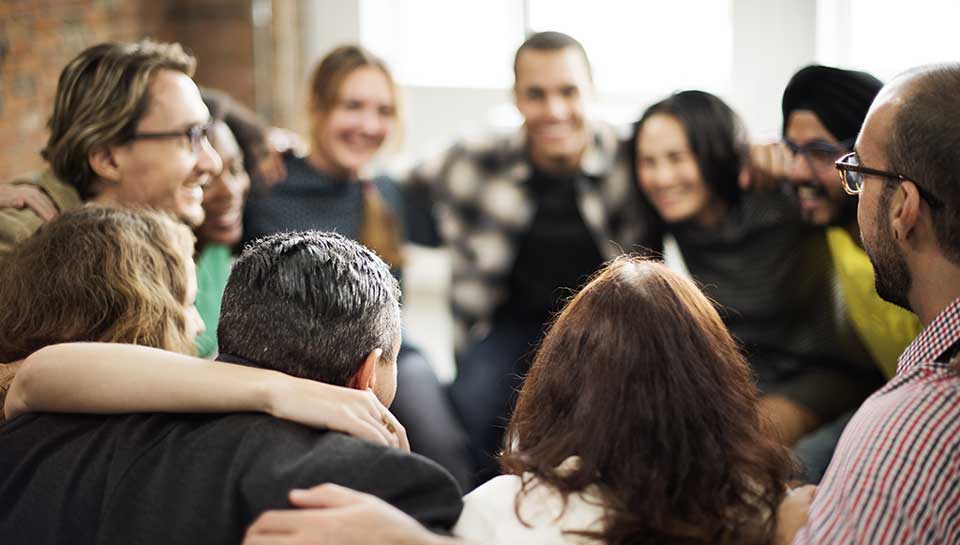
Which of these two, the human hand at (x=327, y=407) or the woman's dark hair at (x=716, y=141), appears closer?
the human hand at (x=327, y=407)

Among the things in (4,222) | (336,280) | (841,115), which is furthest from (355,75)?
(336,280)

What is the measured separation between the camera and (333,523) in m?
1.31

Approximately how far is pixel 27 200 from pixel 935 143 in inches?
75.5

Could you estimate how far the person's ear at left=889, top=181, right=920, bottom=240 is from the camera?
157 cm

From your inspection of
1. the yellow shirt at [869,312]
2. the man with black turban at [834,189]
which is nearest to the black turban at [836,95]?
the man with black turban at [834,189]

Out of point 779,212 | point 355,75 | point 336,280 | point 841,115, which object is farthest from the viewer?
point 355,75

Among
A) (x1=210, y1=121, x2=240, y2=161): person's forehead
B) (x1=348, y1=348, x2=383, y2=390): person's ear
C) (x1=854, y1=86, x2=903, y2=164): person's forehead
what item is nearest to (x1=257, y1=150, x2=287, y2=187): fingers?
(x1=210, y1=121, x2=240, y2=161): person's forehead

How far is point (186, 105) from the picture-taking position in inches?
101

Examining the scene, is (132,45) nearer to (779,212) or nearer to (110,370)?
(110,370)

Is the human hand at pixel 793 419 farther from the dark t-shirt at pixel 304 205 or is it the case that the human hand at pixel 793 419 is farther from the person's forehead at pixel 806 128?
the dark t-shirt at pixel 304 205

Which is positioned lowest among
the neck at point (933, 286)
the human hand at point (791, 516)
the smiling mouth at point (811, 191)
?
the human hand at point (791, 516)

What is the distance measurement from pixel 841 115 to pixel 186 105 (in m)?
1.59

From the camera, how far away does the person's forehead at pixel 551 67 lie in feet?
10.4

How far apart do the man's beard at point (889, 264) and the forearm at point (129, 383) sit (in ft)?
3.12
